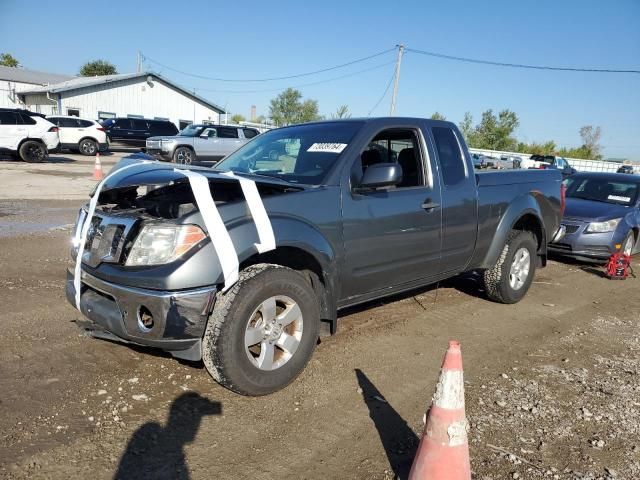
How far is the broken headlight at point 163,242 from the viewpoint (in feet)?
9.62

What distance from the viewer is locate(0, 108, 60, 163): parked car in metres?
18.1

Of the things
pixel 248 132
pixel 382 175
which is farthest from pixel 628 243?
pixel 248 132

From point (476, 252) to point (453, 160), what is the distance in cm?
96

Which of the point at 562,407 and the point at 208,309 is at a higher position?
the point at 208,309

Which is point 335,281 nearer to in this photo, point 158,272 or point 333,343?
point 333,343

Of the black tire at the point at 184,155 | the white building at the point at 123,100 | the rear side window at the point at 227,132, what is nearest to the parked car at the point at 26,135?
the black tire at the point at 184,155

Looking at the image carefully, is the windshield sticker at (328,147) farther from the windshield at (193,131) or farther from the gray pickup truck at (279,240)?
the windshield at (193,131)

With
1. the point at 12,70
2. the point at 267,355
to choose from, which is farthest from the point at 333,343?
the point at 12,70

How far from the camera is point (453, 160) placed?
472 centimetres

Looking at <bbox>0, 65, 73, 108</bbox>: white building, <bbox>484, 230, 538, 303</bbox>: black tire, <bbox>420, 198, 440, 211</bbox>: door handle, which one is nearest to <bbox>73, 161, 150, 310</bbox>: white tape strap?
<bbox>420, 198, 440, 211</bbox>: door handle

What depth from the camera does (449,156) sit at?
470 centimetres

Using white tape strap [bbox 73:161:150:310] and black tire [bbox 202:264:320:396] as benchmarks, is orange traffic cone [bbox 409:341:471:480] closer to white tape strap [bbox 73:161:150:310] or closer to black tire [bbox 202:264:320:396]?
black tire [bbox 202:264:320:396]

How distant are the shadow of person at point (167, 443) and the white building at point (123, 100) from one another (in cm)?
3476

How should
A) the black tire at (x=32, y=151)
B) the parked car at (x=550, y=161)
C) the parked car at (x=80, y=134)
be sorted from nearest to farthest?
1. the black tire at (x=32, y=151)
2. the parked car at (x=80, y=134)
3. the parked car at (x=550, y=161)
